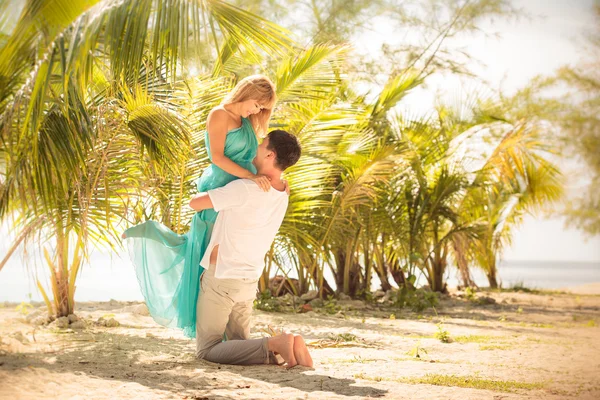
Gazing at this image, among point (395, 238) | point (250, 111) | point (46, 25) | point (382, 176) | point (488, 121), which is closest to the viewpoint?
point (46, 25)

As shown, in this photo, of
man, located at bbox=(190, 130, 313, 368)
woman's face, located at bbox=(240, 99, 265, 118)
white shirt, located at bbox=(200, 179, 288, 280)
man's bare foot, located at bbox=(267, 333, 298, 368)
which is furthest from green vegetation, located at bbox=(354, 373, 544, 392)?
woman's face, located at bbox=(240, 99, 265, 118)

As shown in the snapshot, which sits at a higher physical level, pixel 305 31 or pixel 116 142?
pixel 305 31

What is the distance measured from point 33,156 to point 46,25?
719mm

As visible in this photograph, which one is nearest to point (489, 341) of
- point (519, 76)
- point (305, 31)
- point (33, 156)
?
point (33, 156)

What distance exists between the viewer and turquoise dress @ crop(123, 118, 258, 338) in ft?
12.2

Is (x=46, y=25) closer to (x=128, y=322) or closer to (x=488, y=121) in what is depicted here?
(x=128, y=322)

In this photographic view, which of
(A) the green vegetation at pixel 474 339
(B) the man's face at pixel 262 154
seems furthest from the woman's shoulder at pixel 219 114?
(A) the green vegetation at pixel 474 339

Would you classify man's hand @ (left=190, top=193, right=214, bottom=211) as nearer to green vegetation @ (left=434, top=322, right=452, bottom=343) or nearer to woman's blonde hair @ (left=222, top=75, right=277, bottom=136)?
woman's blonde hair @ (left=222, top=75, right=277, bottom=136)

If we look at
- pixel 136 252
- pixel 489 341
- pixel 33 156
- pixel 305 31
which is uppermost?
pixel 305 31

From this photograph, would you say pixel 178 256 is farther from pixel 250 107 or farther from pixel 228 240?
pixel 250 107

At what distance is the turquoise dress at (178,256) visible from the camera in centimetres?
373

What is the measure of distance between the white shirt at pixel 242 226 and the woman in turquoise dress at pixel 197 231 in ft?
0.39

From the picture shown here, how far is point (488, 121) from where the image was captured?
9.61 m

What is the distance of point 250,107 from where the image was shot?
3.69m
